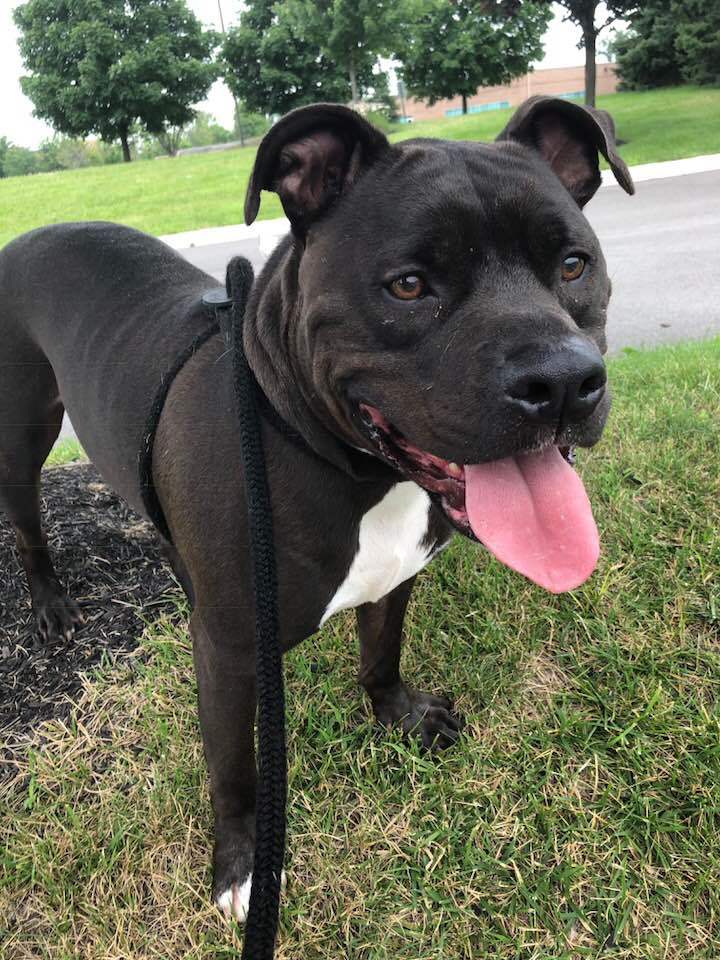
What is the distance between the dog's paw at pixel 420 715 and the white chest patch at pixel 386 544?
67 cm

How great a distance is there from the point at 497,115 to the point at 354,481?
27100 mm

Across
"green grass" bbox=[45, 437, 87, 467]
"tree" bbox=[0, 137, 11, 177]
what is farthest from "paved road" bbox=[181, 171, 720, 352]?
"tree" bbox=[0, 137, 11, 177]

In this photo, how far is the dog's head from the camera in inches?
53.1

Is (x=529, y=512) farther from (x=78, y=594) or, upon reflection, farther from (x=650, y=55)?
(x=650, y=55)

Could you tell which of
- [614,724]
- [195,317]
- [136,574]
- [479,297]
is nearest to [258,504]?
[479,297]

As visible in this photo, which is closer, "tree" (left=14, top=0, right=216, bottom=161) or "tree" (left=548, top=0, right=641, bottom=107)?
"tree" (left=548, top=0, right=641, bottom=107)

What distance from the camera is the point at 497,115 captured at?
25266 mm

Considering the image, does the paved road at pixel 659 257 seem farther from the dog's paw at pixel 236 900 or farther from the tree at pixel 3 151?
the tree at pixel 3 151

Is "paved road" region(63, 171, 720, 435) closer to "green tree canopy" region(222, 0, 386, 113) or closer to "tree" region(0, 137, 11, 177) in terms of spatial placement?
"green tree canopy" region(222, 0, 386, 113)

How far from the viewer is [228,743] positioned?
75.6 inches

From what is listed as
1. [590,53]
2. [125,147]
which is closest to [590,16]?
[590,53]

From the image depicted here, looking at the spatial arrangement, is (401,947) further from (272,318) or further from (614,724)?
(272,318)

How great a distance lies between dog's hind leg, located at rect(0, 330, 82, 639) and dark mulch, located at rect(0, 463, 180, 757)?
0.11 meters

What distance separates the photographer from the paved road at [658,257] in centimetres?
608
